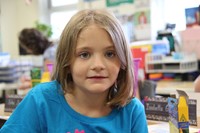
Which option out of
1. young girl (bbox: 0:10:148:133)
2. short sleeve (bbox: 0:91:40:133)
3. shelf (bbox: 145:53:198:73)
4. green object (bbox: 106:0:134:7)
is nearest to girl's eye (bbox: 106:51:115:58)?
young girl (bbox: 0:10:148:133)

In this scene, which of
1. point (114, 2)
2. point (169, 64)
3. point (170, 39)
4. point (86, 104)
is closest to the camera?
point (86, 104)

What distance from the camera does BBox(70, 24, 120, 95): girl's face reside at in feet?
2.76

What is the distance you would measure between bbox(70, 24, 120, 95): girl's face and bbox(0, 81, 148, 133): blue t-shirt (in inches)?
3.9

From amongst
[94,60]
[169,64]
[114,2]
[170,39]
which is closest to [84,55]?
[94,60]

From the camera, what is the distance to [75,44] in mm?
879

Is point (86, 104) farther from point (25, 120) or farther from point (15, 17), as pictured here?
point (15, 17)

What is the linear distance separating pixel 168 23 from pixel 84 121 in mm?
2672

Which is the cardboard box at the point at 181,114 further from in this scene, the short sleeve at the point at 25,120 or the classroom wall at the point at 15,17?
the classroom wall at the point at 15,17

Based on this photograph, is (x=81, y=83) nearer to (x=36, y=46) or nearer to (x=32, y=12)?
(x=36, y=46)

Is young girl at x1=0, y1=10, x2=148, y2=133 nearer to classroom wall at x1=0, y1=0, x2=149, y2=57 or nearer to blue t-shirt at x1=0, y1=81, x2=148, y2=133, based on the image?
blue t-shirt at x1=0, y1=81, x2=148, y2=133

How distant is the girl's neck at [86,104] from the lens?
3.09 ft

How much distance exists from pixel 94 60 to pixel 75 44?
0.27 ft

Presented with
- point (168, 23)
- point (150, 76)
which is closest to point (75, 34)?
point (150, 76)

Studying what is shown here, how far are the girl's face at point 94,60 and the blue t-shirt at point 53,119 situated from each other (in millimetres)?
99
